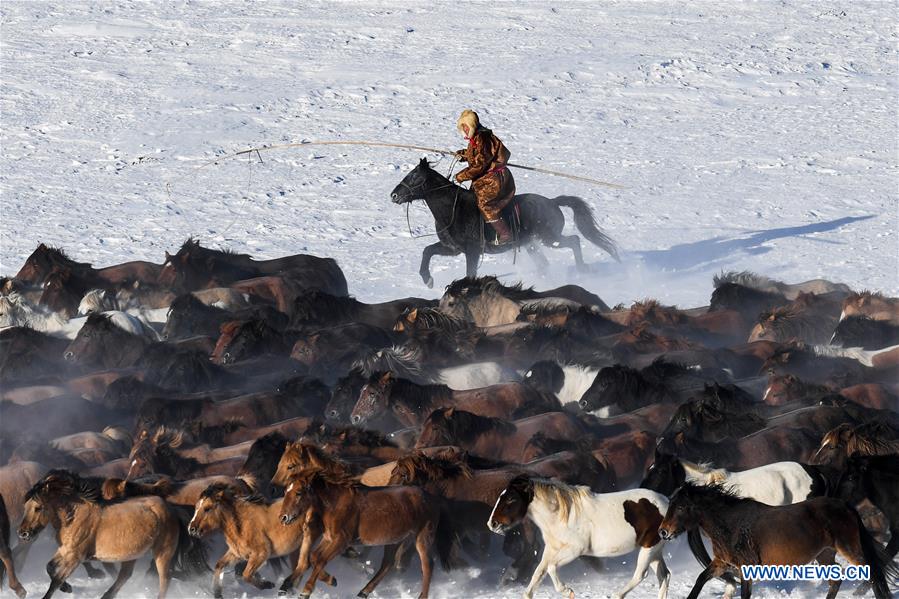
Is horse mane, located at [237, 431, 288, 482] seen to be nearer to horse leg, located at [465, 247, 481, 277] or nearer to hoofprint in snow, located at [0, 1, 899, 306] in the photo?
horse leg, located at [465, 247, 481, 277]

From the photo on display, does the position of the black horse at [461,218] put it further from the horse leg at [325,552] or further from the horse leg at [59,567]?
the horse leg at [59,567]

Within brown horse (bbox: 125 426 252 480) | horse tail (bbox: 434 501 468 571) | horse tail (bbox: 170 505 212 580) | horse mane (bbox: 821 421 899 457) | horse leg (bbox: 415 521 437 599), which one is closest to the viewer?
horse leg (bbox: 415 521 437 599)

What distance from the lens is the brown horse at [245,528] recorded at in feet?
24.4

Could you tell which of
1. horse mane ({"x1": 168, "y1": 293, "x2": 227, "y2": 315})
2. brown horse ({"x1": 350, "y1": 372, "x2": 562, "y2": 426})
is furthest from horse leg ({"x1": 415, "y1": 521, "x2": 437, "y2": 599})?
horse mane ({"x1": 168, "y1": 293, "x2": 227, "y2": 315})

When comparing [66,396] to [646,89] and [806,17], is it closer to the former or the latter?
[646,89]

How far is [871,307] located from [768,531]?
223 inches

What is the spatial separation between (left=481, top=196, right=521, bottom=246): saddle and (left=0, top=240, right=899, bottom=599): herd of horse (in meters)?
1.58

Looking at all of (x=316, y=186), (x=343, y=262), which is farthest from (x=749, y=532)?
(x=316, y=186)

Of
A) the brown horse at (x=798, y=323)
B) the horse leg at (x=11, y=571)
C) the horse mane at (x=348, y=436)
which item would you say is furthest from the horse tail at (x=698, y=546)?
the brown horse at (x=798, y=323)

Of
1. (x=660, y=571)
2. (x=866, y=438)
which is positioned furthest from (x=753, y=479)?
(x=866, y=438)

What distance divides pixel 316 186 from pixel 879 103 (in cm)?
906

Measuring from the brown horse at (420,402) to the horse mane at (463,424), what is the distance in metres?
0.57

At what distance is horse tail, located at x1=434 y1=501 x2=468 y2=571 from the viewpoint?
7.80m

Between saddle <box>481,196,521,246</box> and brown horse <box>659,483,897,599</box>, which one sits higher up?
brown horse <box>659,483,897,599</box>
